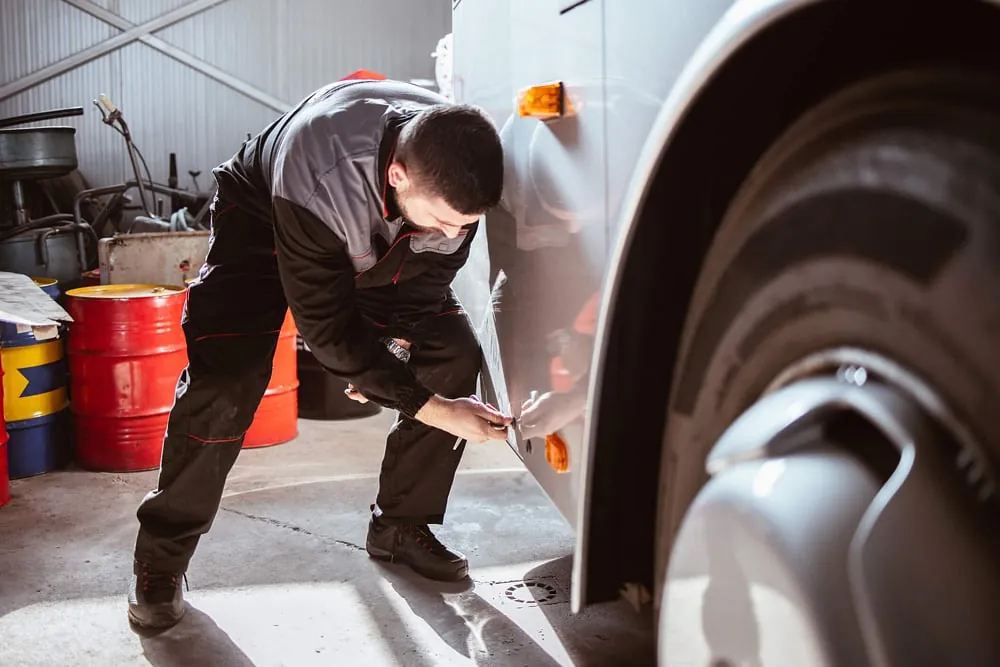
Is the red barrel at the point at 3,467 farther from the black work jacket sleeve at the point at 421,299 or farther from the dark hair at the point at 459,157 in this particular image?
the dark hair at the point at 459,157

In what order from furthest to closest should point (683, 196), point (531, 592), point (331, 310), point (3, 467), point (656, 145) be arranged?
point (3, 467) → point (531, 592) → point (331, 310) → point (683, 196) → point (656, 145)

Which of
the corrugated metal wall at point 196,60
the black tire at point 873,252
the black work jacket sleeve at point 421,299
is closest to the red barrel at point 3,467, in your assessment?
the black work jacket sleeve at point 421,299

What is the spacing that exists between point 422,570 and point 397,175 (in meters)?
1.16

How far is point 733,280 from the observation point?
0.97 m

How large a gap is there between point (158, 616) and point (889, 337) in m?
1.99

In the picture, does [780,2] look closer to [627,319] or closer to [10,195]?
[627,319]

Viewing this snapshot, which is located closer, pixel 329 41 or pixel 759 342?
pixel 759 342

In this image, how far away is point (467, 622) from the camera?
2230 mm

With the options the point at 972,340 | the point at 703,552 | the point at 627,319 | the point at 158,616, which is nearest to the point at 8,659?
the point at 158,616

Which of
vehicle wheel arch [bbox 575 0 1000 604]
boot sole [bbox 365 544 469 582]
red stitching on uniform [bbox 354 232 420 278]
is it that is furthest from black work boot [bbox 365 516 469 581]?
vehicle wheel arch [bbox 575 0 1000 604]

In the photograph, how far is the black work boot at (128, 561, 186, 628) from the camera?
2.23m

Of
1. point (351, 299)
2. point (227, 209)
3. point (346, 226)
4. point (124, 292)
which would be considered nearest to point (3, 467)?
point (124, 292)

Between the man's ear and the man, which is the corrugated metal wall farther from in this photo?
the man's ear

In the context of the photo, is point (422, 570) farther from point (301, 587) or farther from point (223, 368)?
point (223, 368)
